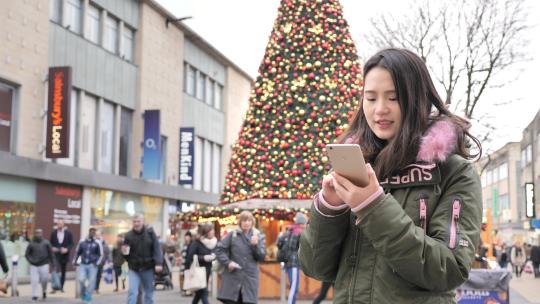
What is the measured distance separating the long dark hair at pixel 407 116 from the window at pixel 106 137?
29971 millimetres

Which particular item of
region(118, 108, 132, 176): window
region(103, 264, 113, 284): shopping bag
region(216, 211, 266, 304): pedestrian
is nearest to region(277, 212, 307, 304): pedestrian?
region(216, 211, 266, 304): pedestrian

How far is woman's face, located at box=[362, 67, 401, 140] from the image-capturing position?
2.32 metres

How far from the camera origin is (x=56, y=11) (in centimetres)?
2836

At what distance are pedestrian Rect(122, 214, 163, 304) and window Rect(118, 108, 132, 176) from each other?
68.2 ft

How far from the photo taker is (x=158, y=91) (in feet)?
122

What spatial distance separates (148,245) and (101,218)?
62.5ft

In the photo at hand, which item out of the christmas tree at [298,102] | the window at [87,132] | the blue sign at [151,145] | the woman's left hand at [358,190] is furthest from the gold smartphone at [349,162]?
the blue sign at [151,145]

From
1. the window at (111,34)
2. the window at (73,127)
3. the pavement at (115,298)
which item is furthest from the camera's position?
the window at (111,34)

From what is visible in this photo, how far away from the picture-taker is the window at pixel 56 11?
28.0 metres

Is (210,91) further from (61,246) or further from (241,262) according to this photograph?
(241,262)

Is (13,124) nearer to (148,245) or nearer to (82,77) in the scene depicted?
(82,77)

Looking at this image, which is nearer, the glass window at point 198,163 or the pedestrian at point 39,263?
the pedestrian at point 39,263

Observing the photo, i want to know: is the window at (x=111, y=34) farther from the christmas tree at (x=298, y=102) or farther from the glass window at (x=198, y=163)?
the christmas tree at (x=298, y=102)

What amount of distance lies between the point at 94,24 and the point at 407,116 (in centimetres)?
3064
